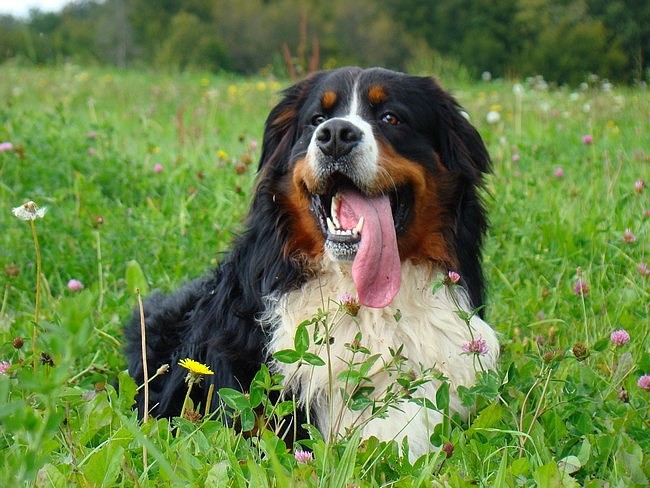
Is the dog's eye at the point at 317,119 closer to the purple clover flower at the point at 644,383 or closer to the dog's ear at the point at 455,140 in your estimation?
the dog's ear at the point at 455,140

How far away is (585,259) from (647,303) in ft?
2.30

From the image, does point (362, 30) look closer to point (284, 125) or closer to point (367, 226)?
point (284, 125)

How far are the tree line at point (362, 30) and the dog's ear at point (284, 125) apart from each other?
24056 millimetres

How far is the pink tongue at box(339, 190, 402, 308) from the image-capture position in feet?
9.25

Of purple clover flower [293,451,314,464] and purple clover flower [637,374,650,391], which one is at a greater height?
purple clover flower [293,451,314,464]

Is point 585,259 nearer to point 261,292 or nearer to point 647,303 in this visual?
point 647,303

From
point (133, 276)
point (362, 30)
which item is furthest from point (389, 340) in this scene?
point (362, 30)

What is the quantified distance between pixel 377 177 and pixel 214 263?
176cm

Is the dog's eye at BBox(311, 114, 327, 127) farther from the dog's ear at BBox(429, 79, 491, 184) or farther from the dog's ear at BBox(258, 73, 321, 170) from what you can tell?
the dog's ear at BBox(429, 79, 491, 184)

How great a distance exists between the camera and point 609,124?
26.2 ft

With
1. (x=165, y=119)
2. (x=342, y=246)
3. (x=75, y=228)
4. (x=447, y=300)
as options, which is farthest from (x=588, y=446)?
(x=165, y=119)

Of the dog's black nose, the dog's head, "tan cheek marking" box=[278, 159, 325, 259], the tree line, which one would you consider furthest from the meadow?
the tree line

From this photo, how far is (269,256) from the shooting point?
9.93 ft

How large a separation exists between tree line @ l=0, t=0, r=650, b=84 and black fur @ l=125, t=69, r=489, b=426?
23993mm
